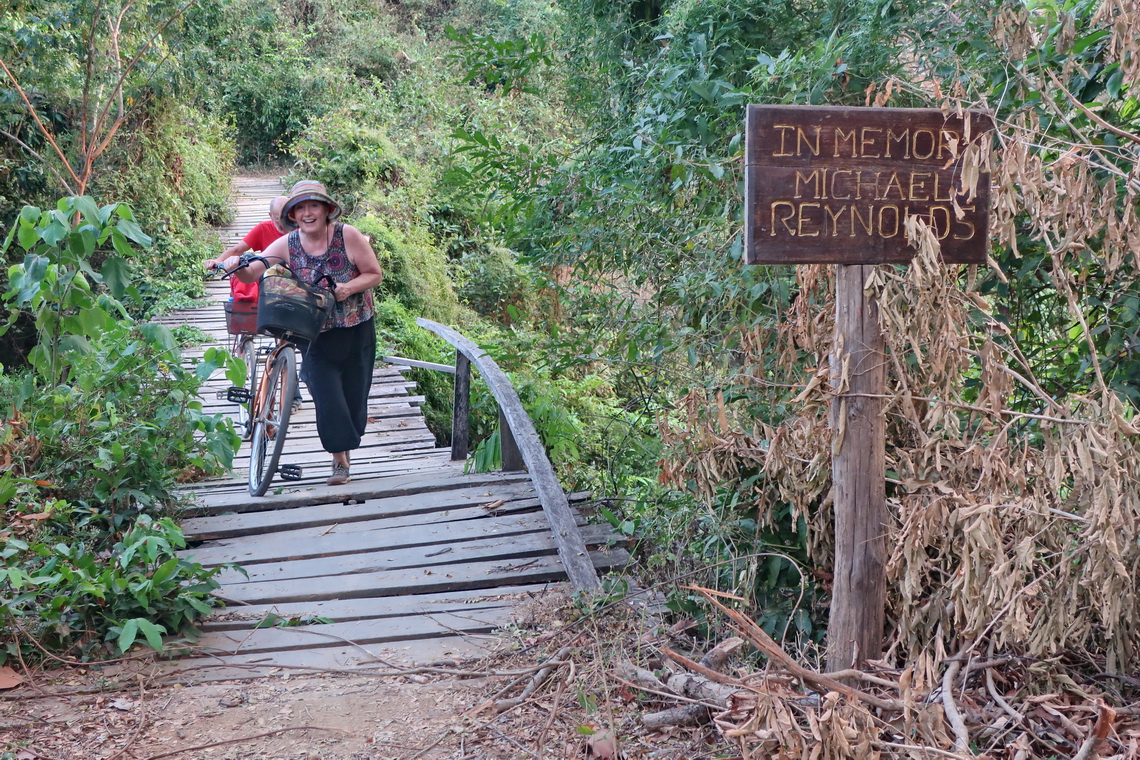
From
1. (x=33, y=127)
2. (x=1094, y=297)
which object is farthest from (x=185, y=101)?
(x=1094, y=297)

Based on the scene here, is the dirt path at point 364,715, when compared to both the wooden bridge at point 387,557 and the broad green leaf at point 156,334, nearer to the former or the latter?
the wooden bridge at point 387,557

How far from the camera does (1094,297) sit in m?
3.11

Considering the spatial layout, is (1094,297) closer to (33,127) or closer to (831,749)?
(831,749)

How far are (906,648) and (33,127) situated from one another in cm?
1394

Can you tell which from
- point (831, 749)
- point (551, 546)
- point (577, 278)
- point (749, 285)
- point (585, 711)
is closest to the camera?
point (831, 749)

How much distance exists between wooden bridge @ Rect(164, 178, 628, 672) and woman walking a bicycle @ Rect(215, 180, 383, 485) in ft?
1.63

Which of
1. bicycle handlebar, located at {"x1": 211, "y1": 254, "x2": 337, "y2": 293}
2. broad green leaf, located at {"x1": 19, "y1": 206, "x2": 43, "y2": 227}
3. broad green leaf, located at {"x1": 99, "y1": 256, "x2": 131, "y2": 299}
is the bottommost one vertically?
broad green leaf, located at {"x1": 99, "y1": 256, "x2": 131, "y2": 299}

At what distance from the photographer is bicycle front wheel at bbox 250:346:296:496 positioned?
5.55m

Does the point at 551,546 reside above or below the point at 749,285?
below

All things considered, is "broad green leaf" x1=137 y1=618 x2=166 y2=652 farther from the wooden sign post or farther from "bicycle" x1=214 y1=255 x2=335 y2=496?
the wooden sign post

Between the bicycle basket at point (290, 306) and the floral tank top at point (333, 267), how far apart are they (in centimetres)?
26

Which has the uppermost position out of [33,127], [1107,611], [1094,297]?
[33,127]

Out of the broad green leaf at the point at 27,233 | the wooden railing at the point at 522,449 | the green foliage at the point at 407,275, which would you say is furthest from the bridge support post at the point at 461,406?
the green foliage at the point at 407,275

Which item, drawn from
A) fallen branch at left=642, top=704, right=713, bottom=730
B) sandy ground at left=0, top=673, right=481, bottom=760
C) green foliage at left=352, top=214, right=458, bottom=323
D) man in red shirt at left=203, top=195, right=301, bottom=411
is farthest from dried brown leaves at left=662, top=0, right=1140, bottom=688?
green foliage at left=352, top=214, right=458, bottom=323
